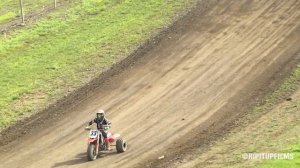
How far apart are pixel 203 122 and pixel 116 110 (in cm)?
482

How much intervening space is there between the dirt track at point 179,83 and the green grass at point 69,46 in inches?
75.6

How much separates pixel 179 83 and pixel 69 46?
9682 millimetres

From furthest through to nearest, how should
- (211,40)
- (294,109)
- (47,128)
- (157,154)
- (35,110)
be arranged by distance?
(211,40), (35,110), (47,128), (294,109), (157,154)

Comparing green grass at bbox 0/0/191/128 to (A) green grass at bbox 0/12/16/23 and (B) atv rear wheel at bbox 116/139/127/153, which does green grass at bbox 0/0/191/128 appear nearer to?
(A) green grass at bbox 0/12/16/23

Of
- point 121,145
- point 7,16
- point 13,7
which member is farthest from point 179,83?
point 13,7

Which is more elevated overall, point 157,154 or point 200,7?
point 200,7

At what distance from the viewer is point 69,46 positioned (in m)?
37.0

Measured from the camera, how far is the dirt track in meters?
24.5

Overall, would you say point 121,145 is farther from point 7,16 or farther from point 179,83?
point 7,16

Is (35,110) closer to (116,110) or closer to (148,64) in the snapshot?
(116,110)

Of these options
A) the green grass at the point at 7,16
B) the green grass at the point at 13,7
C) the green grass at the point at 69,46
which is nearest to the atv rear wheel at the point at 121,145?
the green grass at the point at 69,46

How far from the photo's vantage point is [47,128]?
2728 centimetres

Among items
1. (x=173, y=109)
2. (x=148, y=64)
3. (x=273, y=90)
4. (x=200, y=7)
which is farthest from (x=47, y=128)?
(x=200, y=7)

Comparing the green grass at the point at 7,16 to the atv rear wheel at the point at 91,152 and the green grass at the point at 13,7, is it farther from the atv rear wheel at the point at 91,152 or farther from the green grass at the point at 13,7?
the atv rear wheel at the point at 91,152
